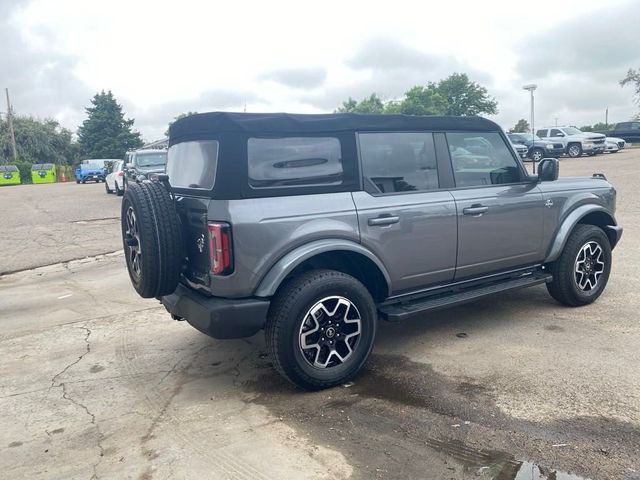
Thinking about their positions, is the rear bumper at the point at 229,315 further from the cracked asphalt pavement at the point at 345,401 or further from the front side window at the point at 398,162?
the front side window at the point at 398,162

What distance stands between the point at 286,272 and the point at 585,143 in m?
27.2

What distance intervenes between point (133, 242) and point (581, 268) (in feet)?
13.7

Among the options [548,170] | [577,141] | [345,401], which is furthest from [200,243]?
[577,141]

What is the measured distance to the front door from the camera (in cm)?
461

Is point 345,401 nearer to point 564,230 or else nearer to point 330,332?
point 330,332

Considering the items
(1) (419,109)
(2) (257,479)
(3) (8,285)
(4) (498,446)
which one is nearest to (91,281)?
(3) (8,285)

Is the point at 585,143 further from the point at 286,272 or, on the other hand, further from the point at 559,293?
the point at 286,272

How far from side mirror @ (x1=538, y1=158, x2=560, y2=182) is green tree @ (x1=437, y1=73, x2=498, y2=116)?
61271mm

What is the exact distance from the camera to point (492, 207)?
4.73 metres

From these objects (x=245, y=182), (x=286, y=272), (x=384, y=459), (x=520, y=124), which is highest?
(x=520, y=124)

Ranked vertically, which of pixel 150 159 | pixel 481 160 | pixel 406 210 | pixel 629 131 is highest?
pixel 629 131

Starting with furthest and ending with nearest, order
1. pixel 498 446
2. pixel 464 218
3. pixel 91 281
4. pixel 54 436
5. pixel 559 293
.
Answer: pixel 91 281 < pixel 559 293 < pixel 464 218 < pixel 54 436 < pixel 498 446

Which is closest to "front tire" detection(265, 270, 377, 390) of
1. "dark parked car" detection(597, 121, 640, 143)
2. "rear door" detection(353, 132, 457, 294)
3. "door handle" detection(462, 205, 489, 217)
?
"rear door" detection(353, 132, 457, 294)

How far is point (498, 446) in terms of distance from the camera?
304 centimetres
